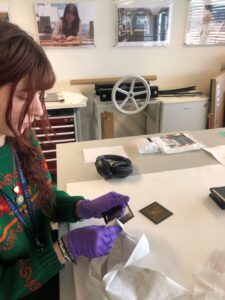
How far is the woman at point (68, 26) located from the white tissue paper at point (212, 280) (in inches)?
91.8

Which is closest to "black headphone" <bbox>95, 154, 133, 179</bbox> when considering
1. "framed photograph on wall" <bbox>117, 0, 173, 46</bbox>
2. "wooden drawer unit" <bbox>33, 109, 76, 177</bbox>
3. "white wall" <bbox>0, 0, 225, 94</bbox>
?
"wooden drawer unit" <bbox>33, 109, 76, 177</bbox>

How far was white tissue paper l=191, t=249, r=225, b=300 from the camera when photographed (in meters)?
0.54

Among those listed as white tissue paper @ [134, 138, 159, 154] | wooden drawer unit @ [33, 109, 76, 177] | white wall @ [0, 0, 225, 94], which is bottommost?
wooden drawer unit @ [33, 109, 76, 177]

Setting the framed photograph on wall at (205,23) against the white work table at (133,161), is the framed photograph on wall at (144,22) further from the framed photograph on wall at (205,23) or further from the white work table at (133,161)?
the white work table at (133,161)

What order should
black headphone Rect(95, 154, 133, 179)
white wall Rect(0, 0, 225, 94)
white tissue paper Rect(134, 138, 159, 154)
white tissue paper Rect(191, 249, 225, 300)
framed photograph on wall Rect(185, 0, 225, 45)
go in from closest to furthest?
white tissue paper Rect(191, 249, 225, 300) < black headphone Rect(95, 154, 133, 179) < white tissue paper Rect(134, 138, 159, 154) < white wall Rect(0, 0, 225, 94) < framed photograph on wall Rect(185, 0, 225, 45)

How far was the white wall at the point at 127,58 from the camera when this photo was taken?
2393 millimetres

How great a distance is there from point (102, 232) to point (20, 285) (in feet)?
0.74

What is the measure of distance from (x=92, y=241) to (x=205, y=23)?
8.88 ft

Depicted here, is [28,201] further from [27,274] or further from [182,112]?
[182,112]

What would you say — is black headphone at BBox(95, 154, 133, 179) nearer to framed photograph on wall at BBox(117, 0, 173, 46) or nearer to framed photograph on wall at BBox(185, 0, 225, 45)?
framed photograph on wall at BBox(117, 0, 173, 46)

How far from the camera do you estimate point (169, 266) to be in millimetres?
621

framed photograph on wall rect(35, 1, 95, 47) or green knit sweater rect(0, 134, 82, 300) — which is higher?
framed photograph on wall rect(35, 1, 95, 47)

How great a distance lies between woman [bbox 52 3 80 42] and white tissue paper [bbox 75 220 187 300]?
2.23m

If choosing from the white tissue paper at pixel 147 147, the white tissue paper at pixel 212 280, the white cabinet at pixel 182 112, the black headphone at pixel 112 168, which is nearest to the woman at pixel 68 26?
the white cabinet at pixel 182 112
